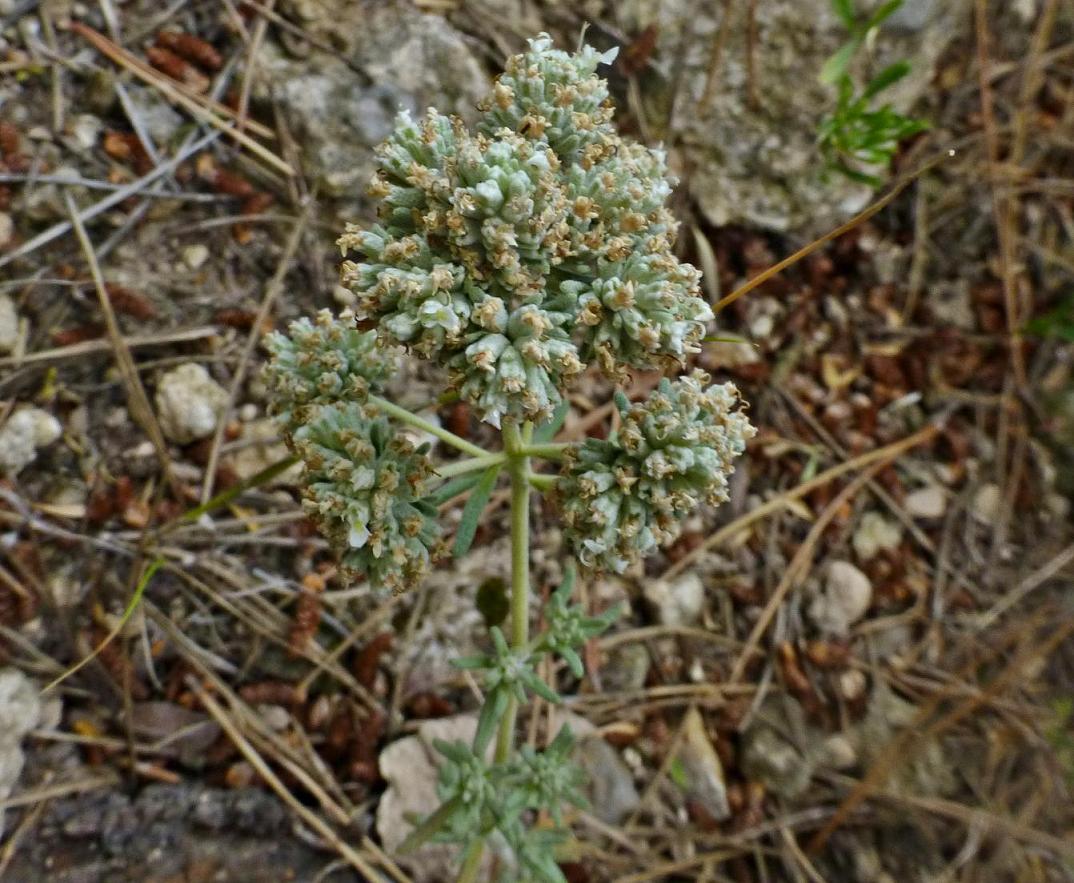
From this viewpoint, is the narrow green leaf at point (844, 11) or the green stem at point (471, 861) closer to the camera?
the green stem at point (471, 861)

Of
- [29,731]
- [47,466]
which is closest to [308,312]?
[47,466]

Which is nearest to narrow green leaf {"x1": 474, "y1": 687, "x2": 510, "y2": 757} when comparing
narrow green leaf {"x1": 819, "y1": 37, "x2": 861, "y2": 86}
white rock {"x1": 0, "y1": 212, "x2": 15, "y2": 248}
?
white rock {"x1": 0, "y1": 212, "x2": 15, "y2": 248}

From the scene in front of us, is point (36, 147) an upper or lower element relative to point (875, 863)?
upper

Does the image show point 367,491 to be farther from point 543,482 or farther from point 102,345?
point 102,345

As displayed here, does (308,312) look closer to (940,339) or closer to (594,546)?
(594,546)

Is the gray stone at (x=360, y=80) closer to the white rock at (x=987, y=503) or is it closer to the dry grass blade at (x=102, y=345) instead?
the dry grass blade at (x=102, y=345)

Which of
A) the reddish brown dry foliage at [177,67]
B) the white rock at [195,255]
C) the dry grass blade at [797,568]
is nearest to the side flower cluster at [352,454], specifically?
the white rock at [195,255]
